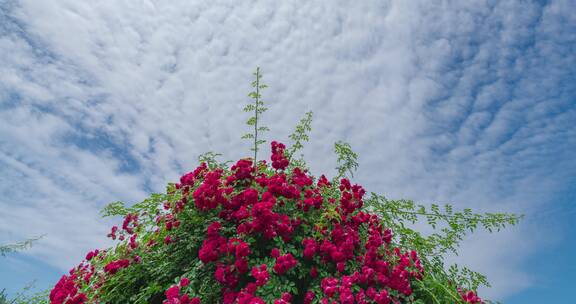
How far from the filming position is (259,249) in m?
3.38

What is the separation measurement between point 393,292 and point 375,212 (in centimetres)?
131

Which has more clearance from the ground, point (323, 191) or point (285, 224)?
point (323, 191)

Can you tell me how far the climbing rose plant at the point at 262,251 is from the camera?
3.01 metres

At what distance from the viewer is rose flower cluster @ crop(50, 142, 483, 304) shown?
9.76 feet

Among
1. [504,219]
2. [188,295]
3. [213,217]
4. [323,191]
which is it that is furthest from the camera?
[504,219]

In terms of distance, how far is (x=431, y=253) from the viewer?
14.4 feet

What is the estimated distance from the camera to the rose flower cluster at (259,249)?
9.76 ft

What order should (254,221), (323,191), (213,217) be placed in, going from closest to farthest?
(254,221) → (213,217) → (323,191)

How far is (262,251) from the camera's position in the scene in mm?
3373

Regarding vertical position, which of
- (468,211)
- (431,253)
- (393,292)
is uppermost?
(468,211)

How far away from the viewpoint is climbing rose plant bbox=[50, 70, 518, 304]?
9.87 ft

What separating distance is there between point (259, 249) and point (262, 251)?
3 centimetres

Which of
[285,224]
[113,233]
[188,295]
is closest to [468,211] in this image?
[285,224]

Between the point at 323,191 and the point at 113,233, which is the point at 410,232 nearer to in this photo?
the point at 323,191
